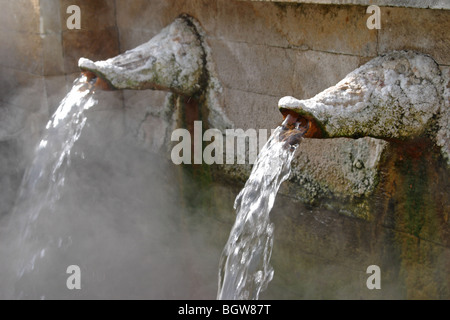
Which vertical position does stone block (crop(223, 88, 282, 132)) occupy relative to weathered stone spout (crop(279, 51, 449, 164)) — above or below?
above

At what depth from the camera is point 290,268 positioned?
3.76 m

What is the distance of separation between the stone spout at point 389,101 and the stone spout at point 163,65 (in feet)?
3.87

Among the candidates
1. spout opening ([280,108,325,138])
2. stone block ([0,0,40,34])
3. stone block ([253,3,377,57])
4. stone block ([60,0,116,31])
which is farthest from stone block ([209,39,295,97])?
stone block ([0,0,40,34])

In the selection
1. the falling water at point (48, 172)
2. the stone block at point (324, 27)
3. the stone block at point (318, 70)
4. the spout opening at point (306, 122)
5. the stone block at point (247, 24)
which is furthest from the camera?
the falling water at point (48, 172)

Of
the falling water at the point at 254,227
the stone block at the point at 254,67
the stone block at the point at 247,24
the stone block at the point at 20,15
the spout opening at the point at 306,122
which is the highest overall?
the stone block at the point at 20,15

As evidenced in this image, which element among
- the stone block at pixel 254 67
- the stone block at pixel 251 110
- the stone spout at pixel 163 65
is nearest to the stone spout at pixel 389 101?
the stone block at pixel 254 67

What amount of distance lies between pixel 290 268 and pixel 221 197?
26.3 inches

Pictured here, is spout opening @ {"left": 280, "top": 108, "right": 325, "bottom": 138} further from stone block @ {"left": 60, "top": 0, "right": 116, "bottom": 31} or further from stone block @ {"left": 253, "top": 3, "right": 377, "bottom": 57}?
stone block @ {"left": 60, "top": 0, "right": 116, "bottom": 31}

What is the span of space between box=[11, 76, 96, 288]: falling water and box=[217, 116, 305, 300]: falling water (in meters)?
1.30

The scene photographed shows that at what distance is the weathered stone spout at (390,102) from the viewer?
2656mm

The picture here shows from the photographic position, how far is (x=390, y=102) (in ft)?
8.88

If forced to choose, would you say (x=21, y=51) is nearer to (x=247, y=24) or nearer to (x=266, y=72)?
(x=247, y=24)

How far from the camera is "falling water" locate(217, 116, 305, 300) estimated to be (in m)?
2.80

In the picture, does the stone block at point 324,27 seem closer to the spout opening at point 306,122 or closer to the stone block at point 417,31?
the stone block at point 417,31
